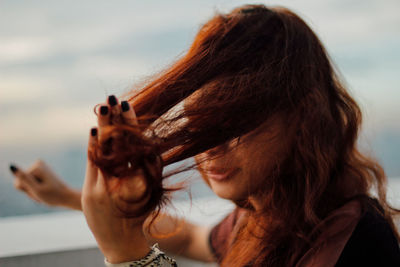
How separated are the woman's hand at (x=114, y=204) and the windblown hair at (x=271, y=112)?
Answer: 3 centimetres

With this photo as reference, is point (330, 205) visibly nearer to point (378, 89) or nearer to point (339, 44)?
point (378, 89)

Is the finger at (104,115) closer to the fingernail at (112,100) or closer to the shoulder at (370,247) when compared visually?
the fingernail at (112,100)

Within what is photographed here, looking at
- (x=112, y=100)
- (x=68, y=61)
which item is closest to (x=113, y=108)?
(x=112, y=100)

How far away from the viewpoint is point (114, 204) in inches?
19.1

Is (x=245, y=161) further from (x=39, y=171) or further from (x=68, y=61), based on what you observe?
(x=68, y=61)

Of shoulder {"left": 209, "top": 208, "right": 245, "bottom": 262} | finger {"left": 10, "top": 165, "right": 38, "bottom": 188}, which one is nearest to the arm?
shoulder {"left": 209, "top": 208, "right": 245, "bottom": 262}

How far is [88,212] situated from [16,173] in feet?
0.84

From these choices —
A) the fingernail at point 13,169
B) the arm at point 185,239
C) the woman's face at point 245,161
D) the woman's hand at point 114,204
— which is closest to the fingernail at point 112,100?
the woman's hand at point 114,204

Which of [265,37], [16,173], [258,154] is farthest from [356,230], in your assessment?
[16,173]

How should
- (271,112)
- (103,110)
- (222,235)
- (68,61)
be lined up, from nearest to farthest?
(103,110), (271,112), (222,235), (68,61)

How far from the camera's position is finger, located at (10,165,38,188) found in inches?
26.5

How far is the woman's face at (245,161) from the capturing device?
593 millimetres

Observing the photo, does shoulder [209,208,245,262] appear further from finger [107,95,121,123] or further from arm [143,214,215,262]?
finger [107,95,121,123]

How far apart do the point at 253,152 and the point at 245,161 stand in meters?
0.02
